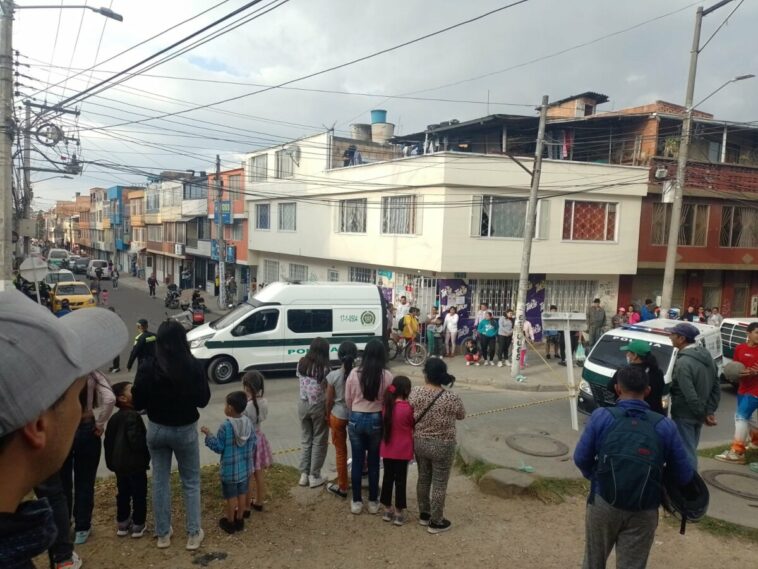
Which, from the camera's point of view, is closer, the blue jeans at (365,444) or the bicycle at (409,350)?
the blue jeans at (365,444)

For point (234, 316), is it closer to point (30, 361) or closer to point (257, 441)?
point (257, 441)

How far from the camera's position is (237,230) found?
32.2 m

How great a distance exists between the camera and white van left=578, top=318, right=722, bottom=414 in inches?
371

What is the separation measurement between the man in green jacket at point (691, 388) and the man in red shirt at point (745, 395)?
5.15ft

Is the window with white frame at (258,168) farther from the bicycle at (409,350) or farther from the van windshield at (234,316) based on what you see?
the van windshield at (234,316)

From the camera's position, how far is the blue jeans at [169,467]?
4.28 metres

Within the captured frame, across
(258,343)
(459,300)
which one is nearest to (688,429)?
(258,343)

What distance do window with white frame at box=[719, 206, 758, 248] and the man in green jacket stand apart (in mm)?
18370

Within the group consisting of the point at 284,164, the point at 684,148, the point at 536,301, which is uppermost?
the point at 284,164

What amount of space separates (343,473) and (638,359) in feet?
10.8

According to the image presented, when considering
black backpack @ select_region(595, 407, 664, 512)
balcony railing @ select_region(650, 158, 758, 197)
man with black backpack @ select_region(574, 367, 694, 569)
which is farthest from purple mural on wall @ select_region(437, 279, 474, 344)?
black backpack @ select_region(595, 407, 664, 512)

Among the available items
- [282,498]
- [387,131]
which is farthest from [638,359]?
[387,131]

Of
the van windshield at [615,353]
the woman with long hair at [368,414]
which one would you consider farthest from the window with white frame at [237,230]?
the woman with long hair at [368,414]

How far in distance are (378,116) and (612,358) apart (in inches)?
865
